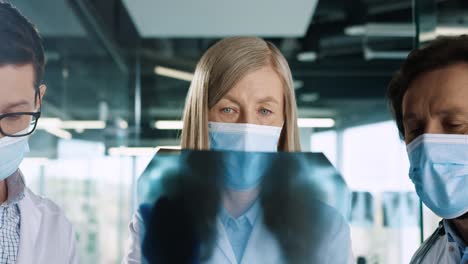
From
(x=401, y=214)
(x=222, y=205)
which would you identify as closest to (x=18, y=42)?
(x=222, y=205)

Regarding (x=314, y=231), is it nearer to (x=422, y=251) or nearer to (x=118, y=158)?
(x=422, y=251)

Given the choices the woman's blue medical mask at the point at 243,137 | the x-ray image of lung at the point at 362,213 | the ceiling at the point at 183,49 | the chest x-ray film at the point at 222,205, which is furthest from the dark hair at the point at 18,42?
the ceiling at the point at 183,49

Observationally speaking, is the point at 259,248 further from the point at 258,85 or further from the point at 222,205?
the point at 258,85

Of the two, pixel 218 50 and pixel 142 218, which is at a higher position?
pixel 218 50

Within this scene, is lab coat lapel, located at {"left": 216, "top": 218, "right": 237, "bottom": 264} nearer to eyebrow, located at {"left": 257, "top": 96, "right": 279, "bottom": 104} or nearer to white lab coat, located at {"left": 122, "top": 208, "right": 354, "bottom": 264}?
white lab coat, located at {"left": 122, "top": 208, "right": 354, "bottom": 264}

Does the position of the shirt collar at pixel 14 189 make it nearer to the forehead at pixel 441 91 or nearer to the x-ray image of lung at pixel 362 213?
the x-ray image of lung at pixel 362 213

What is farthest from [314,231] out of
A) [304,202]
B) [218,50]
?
[218,50]

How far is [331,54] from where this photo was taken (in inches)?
179

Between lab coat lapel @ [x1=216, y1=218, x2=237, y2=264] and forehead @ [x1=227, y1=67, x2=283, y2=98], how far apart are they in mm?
321

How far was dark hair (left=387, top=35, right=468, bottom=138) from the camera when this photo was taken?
1.03 meters

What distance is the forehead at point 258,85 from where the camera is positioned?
35.4 inches

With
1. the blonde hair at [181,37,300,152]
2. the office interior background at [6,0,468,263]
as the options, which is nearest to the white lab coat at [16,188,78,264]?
the blonde hair at [181,37,300,152]

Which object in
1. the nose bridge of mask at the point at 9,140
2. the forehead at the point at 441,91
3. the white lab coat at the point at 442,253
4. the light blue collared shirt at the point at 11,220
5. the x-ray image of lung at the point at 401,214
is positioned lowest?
the x-ray image of lung at the point at 401,214

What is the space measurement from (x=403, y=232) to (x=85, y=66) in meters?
2.13
